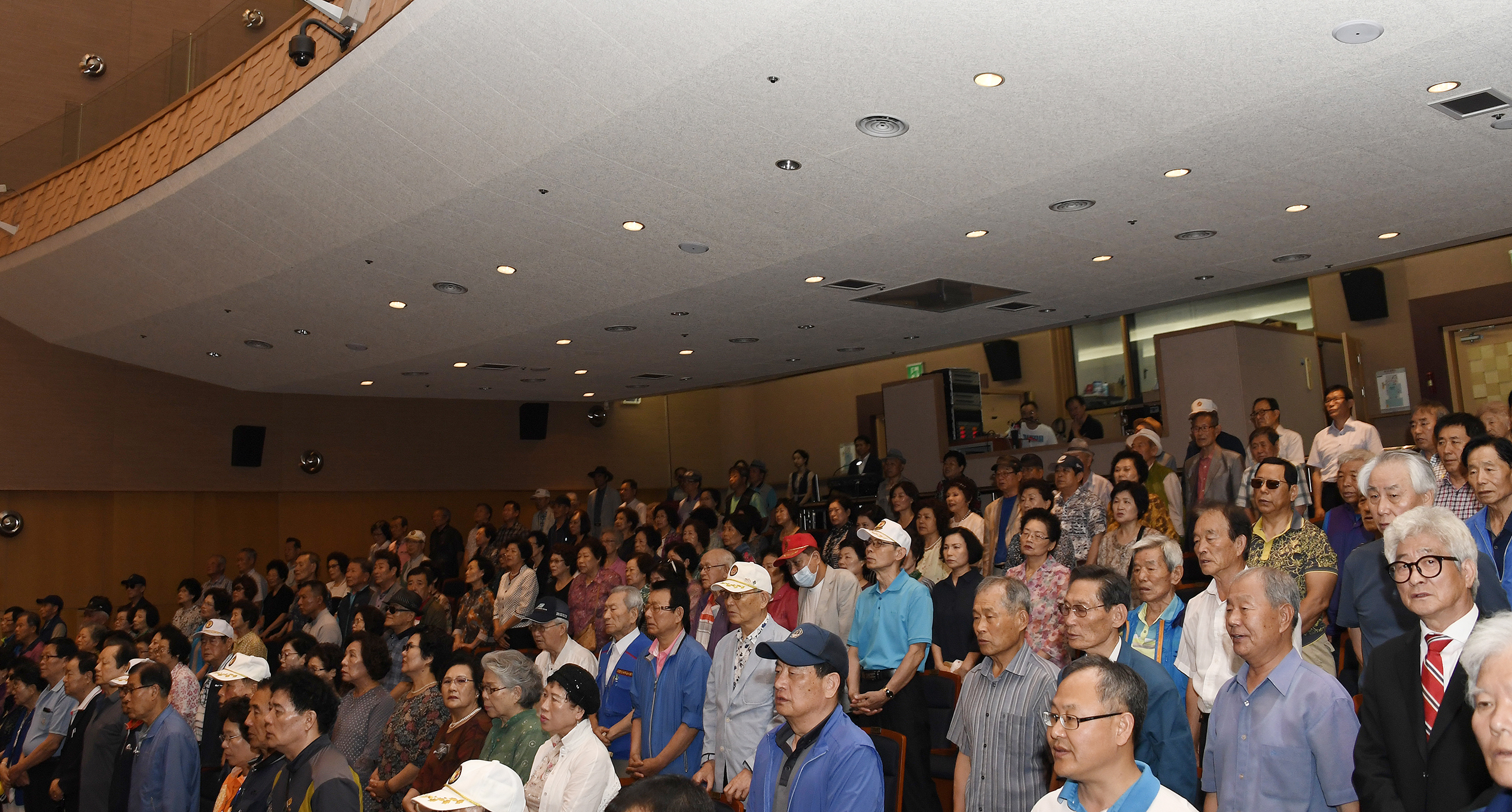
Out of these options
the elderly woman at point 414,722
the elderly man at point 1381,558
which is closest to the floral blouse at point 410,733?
the elderly woman at point 414,722

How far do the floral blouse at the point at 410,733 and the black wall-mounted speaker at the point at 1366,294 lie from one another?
10745 millimetres

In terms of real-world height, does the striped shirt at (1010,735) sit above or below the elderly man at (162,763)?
above

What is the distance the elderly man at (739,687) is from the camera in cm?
409

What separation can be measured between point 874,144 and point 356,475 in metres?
10.8

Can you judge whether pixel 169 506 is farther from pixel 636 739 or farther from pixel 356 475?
pixel 636 739

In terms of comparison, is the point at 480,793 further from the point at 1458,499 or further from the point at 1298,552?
the point at 1458,499

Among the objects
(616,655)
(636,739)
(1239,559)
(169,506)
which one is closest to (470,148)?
(616,655)

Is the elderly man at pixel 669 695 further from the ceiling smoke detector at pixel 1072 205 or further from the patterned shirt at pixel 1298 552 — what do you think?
the ceiling smoke detector at pixel 1072 205

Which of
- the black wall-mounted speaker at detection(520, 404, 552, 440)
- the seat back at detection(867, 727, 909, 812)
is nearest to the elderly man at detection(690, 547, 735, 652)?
the seat back at detection(867, 727, 909, 812)

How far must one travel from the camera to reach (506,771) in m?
2.65

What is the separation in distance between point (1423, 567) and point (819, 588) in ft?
10.4

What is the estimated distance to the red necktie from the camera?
2.42m

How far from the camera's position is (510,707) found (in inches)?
166

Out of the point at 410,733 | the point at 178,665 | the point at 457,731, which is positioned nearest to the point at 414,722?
the point at 410,733
